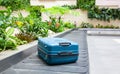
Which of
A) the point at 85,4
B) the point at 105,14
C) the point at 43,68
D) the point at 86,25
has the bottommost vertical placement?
the point at 86,25

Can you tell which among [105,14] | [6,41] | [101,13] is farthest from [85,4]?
[6,41]

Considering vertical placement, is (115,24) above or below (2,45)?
below

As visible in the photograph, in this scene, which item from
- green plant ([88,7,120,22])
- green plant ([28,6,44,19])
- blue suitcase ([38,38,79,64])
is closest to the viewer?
blue suitcase ([38,38,79,64])

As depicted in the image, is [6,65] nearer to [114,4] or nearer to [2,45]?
[2,45]

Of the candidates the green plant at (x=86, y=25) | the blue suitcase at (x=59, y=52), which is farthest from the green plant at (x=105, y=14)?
the blue suitcase at (x=59, y=52)

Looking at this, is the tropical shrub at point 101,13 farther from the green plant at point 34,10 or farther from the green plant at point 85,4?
the green plant at point 34,10

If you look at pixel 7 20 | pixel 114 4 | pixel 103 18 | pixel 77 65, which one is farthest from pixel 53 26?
pixel 114 4

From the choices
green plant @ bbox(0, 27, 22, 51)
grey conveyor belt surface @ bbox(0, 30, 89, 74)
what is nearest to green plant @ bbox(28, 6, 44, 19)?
green plant @ bbox(0, 27, 22, 51)

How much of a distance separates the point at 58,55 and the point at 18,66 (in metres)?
0.45

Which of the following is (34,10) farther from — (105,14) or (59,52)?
(59,52)

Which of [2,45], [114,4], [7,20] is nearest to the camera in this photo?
[2,45]

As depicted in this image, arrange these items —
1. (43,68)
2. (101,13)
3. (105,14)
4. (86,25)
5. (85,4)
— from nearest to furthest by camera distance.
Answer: (43,68) → (86,25) → (105,14) → (101,13) → (85,4)

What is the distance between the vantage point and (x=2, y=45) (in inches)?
128

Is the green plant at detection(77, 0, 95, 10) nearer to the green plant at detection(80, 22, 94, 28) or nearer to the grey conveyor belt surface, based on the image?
the green plant at detection(80, 22, 94, 28)
